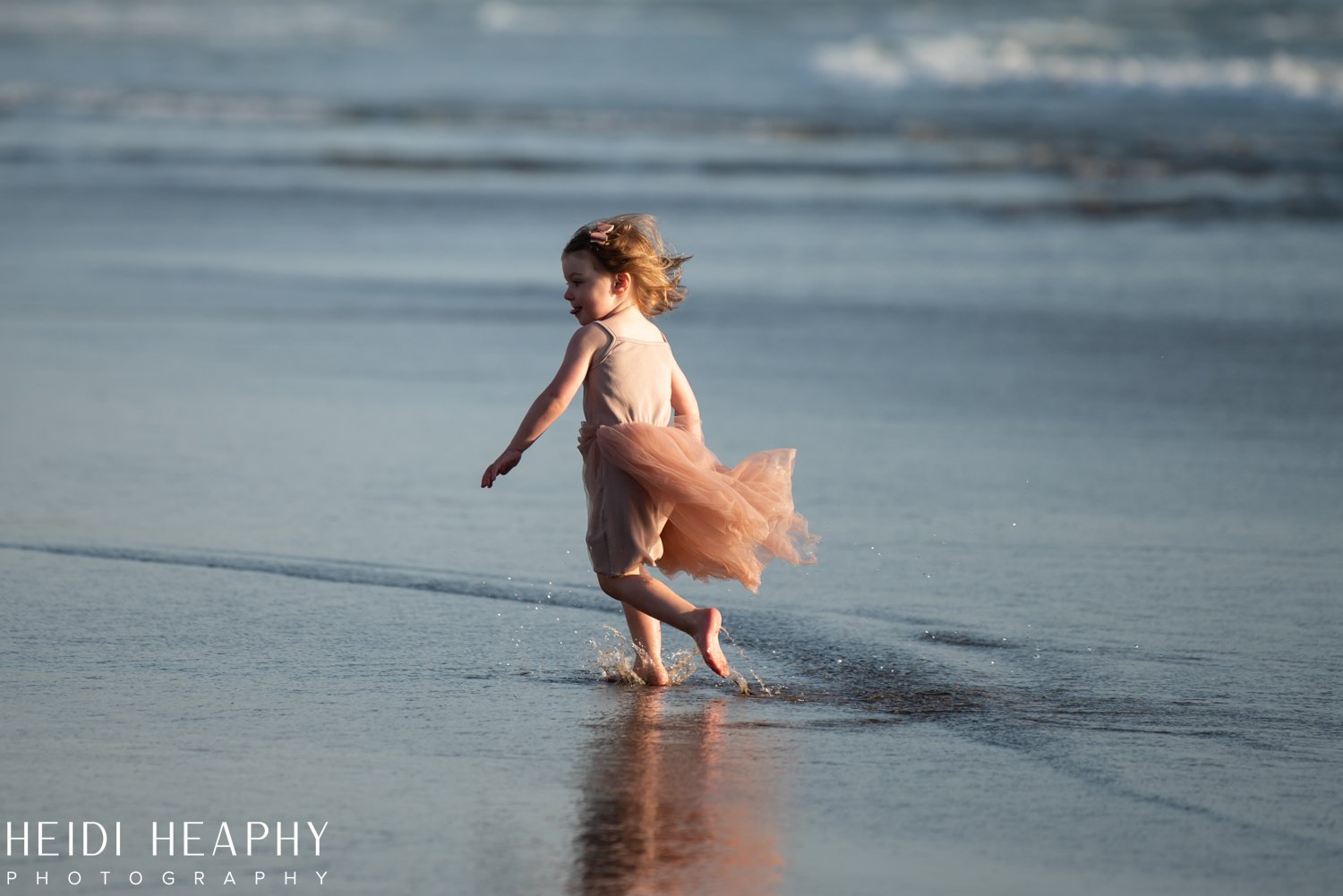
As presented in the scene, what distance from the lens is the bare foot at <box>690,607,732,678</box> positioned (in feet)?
14.8

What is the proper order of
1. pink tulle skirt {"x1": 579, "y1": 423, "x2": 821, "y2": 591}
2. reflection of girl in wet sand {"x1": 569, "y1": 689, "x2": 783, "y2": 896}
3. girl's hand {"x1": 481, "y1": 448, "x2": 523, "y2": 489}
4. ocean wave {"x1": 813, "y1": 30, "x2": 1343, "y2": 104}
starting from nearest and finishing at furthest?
1. reflection of girl in wet sand {"x1": 569, "y1": 689, "x2": 783, "y2": 896}
2. pink tulle skirt {"x1": 579, "y1": 423, "x2": 821, "y2": 591}
3. girl's hand {"x1": 481, "y1": 448, "x2": 523, "y2": 489}
4. ocean wave {"x1": 813, "y1": 30, "x2": 1343, "y2": 104}

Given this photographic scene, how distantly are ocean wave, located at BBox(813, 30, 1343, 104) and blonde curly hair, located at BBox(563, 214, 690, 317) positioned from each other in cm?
3026

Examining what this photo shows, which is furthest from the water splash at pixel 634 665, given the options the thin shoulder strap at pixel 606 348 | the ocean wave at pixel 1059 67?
the ocean wave at pixel 1059 67

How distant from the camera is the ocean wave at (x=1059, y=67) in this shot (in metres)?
36.1

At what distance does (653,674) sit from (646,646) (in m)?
0.08

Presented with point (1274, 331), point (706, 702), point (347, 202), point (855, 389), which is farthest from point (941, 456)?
point (347, 202)

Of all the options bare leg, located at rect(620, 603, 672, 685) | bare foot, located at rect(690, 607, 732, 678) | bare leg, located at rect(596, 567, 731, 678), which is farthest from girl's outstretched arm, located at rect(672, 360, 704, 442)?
bare foot, located at rect(690, 607, 732, 678)

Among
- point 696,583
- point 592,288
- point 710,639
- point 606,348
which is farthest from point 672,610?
point 696,583

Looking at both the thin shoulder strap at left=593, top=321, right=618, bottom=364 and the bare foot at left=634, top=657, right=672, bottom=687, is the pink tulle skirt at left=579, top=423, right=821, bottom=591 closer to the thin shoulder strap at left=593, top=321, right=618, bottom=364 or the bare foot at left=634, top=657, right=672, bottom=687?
the thin shoulder strap at left=593, top=321, right=618, bottom=364

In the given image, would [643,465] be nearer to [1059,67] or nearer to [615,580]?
[615,580]

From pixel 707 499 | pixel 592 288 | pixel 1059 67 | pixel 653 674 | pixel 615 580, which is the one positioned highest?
pixel 1059 67

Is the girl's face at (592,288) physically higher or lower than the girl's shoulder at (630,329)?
higher

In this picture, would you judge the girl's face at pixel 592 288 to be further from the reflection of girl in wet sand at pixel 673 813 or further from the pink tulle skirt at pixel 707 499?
the reflection of girl in wet sand at pixel 673 813

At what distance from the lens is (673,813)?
145 inches
